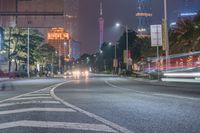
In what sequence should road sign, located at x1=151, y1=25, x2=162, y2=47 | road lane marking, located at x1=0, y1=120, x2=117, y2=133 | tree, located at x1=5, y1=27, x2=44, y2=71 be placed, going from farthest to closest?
1. tree, located at x1=5, y1=27, x2=44, y2=71
2. road sign, located at x1=151, y1=25, x2=162, y2=47
3. road lane marking, located at x1=0, y1=120, x2=117, y2=133

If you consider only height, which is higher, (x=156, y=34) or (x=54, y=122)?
(x=156, y=34)

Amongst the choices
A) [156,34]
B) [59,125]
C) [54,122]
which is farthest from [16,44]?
[59,125]

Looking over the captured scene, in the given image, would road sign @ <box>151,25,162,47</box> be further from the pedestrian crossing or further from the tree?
the tree

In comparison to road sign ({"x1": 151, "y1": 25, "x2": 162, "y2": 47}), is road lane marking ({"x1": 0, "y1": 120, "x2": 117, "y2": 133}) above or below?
below

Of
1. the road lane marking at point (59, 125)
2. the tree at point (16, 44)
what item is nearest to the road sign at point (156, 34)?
the road lane marking at point (59, 125)

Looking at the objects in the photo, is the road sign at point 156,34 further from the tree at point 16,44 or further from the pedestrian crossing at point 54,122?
the tree at point 16,44

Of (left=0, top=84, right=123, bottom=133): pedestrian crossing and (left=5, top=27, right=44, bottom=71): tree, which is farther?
(left=5, top=27, right=44, bottom=71): tree

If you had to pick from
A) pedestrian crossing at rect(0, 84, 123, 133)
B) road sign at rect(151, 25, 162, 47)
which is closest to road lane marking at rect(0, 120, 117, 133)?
pedestrian crossing at rect(0, 84, 123, 133)

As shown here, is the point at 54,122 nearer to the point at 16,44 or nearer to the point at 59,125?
the point at 59,125

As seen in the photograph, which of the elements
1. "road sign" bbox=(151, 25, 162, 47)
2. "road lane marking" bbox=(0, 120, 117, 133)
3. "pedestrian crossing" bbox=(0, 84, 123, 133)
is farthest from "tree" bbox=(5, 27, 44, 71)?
"road lane marking" bbox=(0, 120, 117, 133)

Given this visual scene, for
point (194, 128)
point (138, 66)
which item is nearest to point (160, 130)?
point (194, 128)

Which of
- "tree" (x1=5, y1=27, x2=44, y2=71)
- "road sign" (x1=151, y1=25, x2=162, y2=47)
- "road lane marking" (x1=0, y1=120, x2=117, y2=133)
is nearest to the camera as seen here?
"road lane marking" (x1=0, y1=120, x2=117, y2=133)

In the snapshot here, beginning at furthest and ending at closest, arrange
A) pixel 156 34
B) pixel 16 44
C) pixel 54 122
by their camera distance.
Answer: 1. pixel 16 44
2. pixel 156 34
3. pixel 54 122

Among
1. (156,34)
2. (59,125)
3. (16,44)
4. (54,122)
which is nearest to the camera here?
(59,125)
